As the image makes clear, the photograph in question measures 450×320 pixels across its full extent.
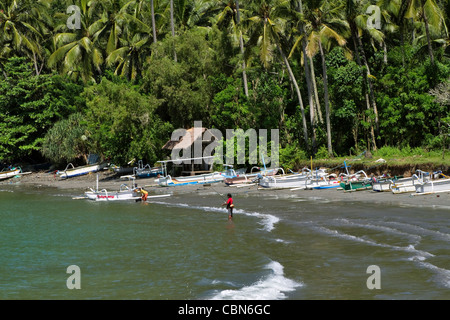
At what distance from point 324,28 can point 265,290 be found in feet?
88.5

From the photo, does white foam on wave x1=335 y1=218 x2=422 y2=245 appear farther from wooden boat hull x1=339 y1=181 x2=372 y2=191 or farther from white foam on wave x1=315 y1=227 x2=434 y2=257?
wooden boat hull x1=339 y1=181 x2=372 y2=191

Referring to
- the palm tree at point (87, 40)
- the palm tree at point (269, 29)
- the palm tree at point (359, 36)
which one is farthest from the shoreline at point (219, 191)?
the palm tree at point (87, 40)

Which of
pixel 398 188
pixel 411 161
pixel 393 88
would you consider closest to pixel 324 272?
pixel 398 188

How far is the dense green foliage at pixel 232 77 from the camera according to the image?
131 ft

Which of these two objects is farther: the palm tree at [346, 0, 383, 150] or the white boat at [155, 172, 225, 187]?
the white boat at [155, 172, 225, 187]

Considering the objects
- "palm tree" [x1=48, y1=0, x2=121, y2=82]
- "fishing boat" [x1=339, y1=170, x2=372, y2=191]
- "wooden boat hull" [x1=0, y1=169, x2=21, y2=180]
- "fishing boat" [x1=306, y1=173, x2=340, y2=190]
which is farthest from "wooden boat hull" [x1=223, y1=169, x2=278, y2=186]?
"wooden boat hull" [x1=0, y1=169, x2=21, y2=180]

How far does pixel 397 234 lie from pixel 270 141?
24.2m

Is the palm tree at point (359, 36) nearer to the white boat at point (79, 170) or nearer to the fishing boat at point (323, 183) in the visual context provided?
the fishing boat at point (323, 183)

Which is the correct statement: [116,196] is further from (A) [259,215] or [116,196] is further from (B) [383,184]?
(B) [383,184]

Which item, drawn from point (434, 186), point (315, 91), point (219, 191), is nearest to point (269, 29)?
point (315, 91)

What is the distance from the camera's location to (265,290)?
15.0 meters

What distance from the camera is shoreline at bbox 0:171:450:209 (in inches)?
1094

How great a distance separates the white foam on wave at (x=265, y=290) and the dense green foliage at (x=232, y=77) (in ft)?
80.3

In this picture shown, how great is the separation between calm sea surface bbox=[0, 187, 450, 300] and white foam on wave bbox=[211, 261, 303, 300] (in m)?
0.03
